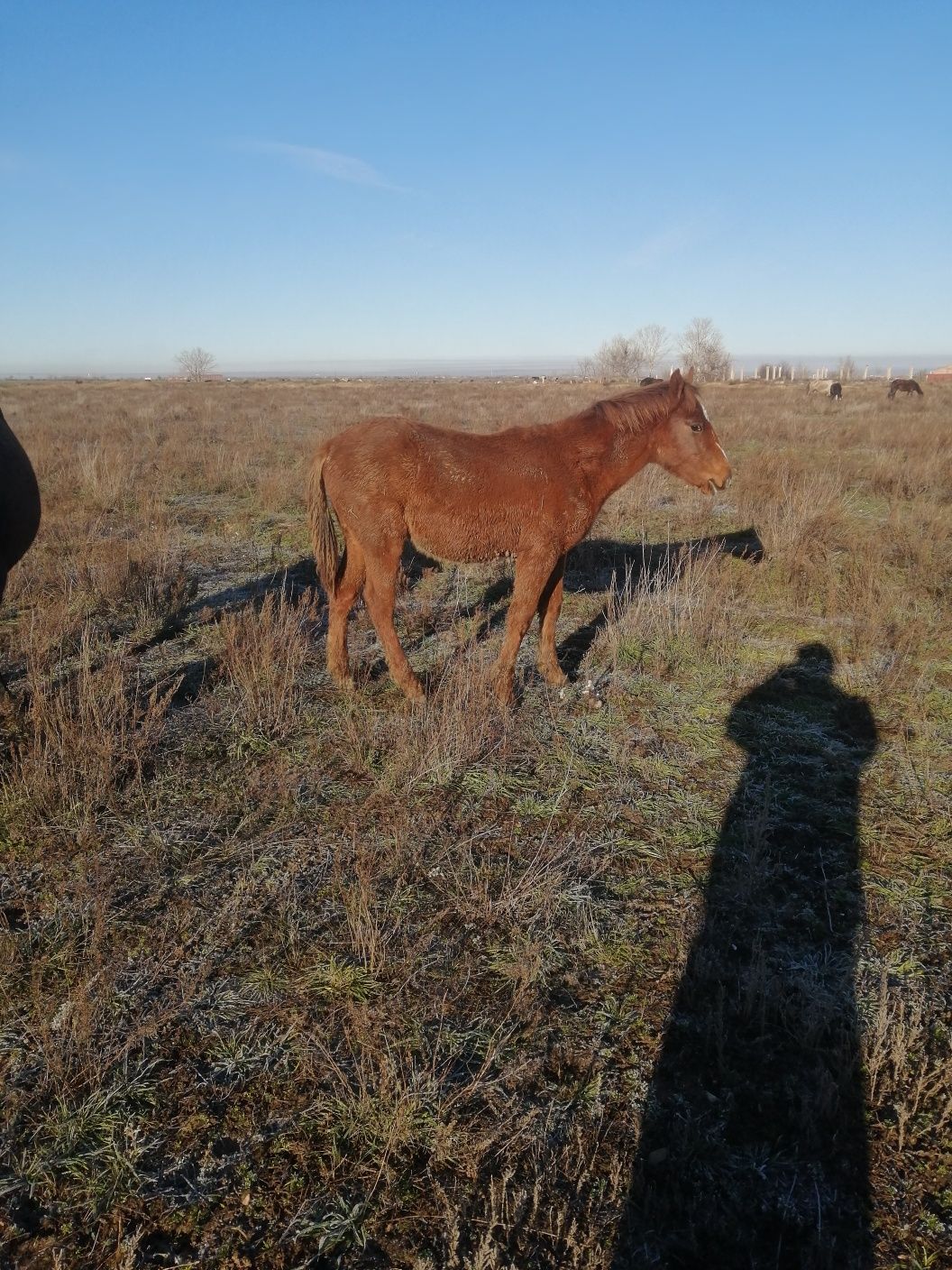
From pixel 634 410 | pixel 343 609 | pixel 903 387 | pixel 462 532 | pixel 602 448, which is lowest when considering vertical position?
pixel 343 609

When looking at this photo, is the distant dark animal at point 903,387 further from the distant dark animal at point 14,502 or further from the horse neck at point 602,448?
the distant dark animal at point 14,502

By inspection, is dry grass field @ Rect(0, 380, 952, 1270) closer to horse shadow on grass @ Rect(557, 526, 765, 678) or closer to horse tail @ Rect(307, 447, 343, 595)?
horse tail @ Rect(307, 447, 343, 595)

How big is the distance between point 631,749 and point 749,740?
0.78 m

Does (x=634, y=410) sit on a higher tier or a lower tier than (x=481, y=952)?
higher

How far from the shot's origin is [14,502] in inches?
161

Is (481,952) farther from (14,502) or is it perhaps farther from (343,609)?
(14,502)

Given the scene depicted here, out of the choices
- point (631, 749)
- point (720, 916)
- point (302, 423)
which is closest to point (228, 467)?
point (302, 423)

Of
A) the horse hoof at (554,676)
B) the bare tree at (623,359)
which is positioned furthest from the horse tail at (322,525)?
the bare tree at (623,359)

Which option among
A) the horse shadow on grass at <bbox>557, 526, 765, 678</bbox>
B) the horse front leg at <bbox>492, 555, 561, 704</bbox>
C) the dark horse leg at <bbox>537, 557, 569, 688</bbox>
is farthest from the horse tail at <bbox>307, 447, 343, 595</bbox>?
the horse shadow on grass at <bbox>557, 526, 765, 678</bbox>

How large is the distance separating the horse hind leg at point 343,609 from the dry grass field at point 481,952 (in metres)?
0.15

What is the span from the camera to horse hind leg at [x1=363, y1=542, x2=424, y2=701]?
450 cm

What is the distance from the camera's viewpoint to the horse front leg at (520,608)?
4469 mm

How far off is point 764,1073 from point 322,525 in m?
4.11

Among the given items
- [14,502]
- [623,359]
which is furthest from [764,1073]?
[623,359]
